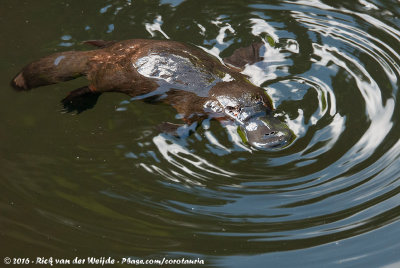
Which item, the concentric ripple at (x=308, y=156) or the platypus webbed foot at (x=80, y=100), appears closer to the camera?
the concentric ripple at (x=308, y=156)

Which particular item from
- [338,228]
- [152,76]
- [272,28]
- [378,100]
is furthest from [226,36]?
[338,228]

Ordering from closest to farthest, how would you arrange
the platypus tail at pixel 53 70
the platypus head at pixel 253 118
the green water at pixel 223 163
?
the green water at pixel 223 163, the platypus head at pixel 253 118, the platypus tail at pixel 53 70

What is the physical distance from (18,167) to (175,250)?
56.4 inches

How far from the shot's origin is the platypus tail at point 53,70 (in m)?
4.26

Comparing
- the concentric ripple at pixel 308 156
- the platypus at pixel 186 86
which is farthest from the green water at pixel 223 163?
the platypus at pixel 186 86

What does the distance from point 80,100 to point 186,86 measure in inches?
39.0

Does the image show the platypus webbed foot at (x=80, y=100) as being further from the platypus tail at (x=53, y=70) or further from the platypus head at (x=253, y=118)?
the platypus head at (x=253, y=118)

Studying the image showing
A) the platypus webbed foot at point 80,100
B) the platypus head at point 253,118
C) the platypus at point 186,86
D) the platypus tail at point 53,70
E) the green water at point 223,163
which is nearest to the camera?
the green water at point 223,163

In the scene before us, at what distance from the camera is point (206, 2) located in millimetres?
5277

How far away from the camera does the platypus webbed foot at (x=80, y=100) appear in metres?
4.12

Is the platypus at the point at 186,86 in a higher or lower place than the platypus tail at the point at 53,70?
higher

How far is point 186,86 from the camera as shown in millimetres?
3818

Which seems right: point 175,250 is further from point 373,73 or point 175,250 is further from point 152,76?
point 373,73

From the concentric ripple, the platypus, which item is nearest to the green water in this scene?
the concentric ripple
